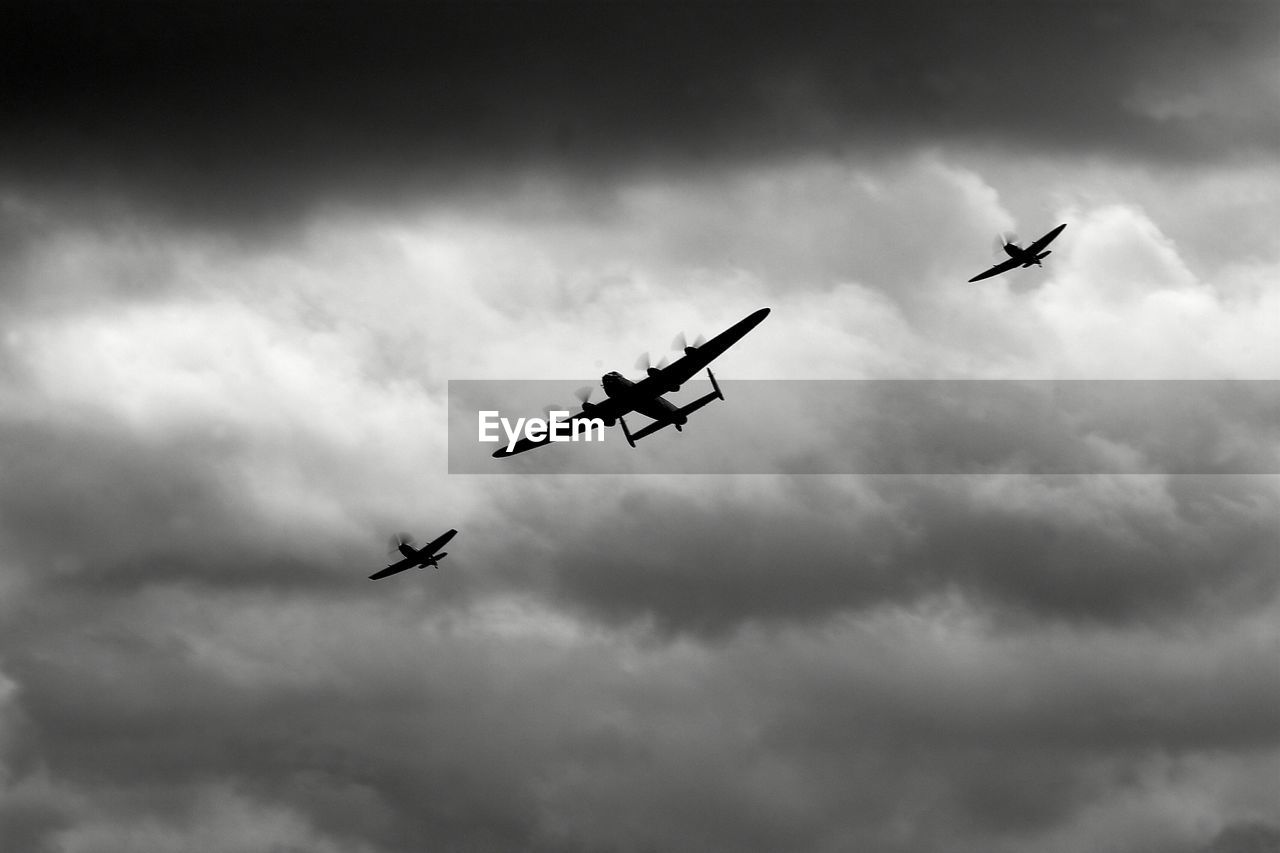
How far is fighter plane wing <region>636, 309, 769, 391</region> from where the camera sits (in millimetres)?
108125

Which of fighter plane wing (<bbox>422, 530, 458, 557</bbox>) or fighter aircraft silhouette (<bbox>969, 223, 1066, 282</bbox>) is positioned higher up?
fighter aircraft silhouette (<bbox>969, 223, 1066, 282</bbox>)

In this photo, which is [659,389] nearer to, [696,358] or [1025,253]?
[696,358]

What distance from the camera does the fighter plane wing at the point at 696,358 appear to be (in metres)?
108

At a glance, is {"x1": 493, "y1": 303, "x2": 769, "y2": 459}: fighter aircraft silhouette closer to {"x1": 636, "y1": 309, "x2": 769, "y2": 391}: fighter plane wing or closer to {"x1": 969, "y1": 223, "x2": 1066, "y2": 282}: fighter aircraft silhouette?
{"x1": 636, "y1": 309, "x2": 769, "y2": 391}: fighter plane wing

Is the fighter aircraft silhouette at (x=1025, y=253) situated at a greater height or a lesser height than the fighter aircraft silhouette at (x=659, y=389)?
greater

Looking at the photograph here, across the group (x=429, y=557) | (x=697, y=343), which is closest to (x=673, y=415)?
(x=697, y=343)

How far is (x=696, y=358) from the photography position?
108375 mm

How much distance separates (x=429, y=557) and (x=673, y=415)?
1626 inches

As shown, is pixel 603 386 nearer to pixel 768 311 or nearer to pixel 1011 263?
pixel 768 311

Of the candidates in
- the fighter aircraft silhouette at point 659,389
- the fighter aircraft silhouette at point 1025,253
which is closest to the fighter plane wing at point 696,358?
the fighter aircraft silhouette at point 659,389

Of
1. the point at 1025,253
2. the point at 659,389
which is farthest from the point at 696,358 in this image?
the point at 1025,253

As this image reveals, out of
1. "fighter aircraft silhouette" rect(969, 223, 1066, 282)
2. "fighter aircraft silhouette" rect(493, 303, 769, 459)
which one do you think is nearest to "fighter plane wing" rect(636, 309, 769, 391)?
"fighter aircraft silhouette" rect(493, 303, 769, 459)

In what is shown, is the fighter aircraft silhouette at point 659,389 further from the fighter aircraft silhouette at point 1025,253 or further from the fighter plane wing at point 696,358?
the fighter aircraft silhouette at point 1025,253

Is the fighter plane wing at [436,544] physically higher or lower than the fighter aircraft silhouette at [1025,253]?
lower
